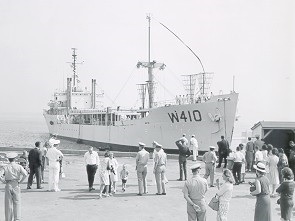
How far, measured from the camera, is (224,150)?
1529 centimetres

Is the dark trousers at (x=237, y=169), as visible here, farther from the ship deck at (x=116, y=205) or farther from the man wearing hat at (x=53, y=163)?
the man wearing hat at (x=53, y=163)

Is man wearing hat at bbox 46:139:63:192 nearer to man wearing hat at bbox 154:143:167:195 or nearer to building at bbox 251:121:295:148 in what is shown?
man wearing hat at bbox 154:143:167:195

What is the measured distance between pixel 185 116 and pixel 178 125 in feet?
3.67

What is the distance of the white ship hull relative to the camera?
30359mm

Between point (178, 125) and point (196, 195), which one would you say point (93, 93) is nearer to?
point (178, 125)

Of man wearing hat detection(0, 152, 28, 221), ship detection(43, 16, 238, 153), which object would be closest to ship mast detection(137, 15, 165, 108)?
ship detection(43, 16, 238, 153)

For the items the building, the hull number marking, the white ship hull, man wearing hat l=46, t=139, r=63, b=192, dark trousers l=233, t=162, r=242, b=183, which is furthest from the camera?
the hull number marking

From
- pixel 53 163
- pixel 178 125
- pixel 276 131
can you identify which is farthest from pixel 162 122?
pixel 53 163

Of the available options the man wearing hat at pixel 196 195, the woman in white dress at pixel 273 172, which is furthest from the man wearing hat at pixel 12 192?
the woman in white dress at pixel 273 172

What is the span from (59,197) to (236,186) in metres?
5.68

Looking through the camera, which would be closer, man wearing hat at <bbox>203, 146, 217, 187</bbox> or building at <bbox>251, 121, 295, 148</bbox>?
man wearing hat at <bbox>203, 146, 217, 187</bbox>

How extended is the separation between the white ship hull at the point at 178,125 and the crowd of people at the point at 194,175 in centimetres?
1274

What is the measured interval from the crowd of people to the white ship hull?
1274 cm

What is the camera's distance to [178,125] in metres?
32.9
